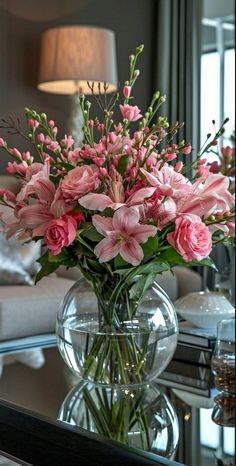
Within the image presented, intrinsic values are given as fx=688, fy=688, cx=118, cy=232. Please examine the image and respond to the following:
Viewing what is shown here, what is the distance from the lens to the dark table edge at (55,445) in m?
1.02

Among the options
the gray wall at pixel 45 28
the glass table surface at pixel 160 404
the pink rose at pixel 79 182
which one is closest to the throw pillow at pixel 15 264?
the gray wall at pixel 45 28

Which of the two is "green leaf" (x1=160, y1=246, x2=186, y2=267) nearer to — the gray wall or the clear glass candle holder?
the clear glass candle holder

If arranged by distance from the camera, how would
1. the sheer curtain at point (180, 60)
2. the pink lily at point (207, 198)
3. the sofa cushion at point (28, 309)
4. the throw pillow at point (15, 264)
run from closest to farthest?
the pink lily at point (207, 198) → the sofa cushion at point (28, 309) → the throw pillow at point (15, 264) → the sheer curtain at point (180, 60)

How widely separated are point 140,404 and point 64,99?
2780mm

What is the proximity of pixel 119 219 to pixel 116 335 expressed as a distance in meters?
0.25

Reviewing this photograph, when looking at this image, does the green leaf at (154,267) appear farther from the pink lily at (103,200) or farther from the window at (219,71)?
the window at (219,71)

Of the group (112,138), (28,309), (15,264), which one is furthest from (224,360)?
(15,264)

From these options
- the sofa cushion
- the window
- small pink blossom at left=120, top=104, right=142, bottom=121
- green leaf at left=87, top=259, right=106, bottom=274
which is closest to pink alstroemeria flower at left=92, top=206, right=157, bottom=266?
green leaf at left=87, top=259, right=106, bottom=274

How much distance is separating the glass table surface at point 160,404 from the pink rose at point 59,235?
29 cm

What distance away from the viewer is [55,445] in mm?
1099

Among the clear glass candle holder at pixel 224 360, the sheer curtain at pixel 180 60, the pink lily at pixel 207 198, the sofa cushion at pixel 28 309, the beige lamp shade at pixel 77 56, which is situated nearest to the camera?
the pink lily at pixel 207 198

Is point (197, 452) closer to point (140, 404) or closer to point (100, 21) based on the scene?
point (140, 404)

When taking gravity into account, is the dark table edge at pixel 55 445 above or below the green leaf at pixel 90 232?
Answer: below

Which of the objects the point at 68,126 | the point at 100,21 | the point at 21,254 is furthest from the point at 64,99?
the point at 21,254
